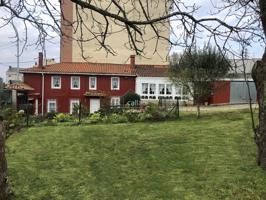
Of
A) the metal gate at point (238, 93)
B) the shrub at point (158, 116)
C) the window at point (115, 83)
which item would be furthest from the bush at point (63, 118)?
the metal gate at point (238, 93)

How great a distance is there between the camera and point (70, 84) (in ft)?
184

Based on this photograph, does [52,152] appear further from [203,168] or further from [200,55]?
[200,55]

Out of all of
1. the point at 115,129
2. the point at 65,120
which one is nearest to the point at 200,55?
the point at 65,120

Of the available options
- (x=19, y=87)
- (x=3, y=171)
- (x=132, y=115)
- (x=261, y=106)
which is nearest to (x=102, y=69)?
(x=19, y=87)

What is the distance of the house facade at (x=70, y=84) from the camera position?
55031 mm

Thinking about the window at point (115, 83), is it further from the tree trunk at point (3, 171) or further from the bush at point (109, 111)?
the tree trunk at point (3, 171)

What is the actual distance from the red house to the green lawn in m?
35.1

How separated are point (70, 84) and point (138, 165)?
140 ft

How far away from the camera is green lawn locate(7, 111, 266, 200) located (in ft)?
36.3

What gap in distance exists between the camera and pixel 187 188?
11266 millimetres

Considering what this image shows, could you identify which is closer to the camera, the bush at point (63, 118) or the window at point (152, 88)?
the bush at point (63, 118)

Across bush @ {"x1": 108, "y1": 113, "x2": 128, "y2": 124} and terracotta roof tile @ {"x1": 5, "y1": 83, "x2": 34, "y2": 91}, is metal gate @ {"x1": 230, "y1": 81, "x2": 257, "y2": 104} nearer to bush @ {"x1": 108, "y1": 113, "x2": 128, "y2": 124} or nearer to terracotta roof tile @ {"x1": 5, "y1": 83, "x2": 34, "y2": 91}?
terracotta roof tile @ {"x1": 5, "y1": 83, "x2": 34, "y2": 91}

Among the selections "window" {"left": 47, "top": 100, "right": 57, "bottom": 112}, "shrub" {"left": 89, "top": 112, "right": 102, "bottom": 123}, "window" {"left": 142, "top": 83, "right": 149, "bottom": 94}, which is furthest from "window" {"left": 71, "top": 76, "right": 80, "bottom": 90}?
"shrub" {"left": 89, "top": 112, "right": 102, "bottom": 123}

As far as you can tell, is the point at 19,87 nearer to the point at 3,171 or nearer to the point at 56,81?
the point at 56,81
